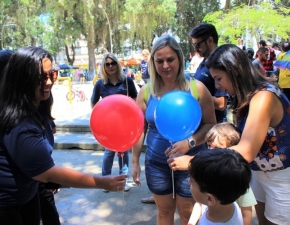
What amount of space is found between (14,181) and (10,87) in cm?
50

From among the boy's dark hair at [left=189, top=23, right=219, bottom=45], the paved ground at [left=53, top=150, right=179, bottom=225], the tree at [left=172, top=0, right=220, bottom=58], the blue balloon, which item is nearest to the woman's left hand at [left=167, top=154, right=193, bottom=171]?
the blue balloon

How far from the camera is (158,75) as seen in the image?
2.16 m

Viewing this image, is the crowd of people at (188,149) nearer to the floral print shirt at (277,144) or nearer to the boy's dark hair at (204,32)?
the floral print shirt at (277,144)

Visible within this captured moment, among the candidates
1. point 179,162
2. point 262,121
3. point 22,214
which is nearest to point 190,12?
point 179,162

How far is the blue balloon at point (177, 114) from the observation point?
186 cm

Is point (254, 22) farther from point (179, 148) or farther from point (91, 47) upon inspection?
point (91, 47)

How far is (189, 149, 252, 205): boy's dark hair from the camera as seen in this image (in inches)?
50.9

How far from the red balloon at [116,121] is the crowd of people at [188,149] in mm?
195

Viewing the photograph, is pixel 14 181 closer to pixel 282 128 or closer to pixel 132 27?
pixel 282 128

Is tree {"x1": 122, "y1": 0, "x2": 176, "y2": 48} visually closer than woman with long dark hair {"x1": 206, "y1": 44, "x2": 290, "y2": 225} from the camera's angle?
No

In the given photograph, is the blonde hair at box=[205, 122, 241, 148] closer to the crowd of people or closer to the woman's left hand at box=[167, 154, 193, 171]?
the crowd of people

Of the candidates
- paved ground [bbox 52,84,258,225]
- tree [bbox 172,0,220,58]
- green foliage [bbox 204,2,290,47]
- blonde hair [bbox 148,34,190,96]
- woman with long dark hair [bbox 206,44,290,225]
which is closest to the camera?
woman with long dark hair [bbox 206,44,290,225]

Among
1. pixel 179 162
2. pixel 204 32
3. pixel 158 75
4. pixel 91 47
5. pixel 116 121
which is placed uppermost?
pixel 91 47

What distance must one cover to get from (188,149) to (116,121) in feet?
1.79
